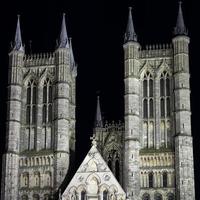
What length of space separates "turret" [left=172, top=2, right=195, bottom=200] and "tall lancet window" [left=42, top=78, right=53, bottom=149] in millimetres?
15016

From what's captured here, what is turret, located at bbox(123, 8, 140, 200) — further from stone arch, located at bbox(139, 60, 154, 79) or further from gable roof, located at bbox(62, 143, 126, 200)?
gable roof, located at bbox(62, 143, 126, 200)

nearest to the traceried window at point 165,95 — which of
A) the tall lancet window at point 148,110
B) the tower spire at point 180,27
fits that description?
the tall lancet window at point 148,110

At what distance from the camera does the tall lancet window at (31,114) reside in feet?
278

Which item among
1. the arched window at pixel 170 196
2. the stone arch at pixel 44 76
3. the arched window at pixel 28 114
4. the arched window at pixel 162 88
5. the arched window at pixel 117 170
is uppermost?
the stone arch at pixel 44 76

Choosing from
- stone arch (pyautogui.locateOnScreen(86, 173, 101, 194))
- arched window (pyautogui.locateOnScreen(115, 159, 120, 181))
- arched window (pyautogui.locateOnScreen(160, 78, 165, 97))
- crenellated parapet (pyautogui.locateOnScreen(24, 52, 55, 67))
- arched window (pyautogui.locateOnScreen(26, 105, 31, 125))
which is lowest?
stone arch (pyautogui.locateOnScreen(86, 173, 101, 194))

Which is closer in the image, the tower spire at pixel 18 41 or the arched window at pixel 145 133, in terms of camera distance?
the arched window at pixel 145 133

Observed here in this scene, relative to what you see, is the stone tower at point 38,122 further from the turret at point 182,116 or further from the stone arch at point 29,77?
the turret at point 182,116

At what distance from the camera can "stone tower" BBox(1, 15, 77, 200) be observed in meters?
81.8

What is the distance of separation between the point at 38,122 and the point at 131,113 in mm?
11573

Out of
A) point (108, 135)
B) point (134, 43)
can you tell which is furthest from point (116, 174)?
point (134, 43)

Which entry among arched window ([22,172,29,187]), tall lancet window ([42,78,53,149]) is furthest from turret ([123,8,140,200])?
arched window ([22,172,29,187])

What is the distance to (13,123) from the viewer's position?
83.8m

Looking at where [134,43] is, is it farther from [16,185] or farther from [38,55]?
[16,185]

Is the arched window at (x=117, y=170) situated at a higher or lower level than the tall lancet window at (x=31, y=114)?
lower
